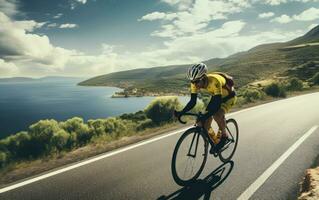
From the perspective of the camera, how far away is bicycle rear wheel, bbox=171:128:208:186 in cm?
509

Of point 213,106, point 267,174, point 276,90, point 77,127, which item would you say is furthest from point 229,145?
point 276,90

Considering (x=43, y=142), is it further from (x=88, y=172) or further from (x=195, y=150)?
(x=195, y=150)

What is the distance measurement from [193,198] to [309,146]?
4344 mm

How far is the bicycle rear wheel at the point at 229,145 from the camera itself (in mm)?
6273

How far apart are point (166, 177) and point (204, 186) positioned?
77 centimetres

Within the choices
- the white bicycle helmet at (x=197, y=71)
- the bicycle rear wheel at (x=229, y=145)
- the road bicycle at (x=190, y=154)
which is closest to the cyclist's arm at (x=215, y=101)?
the road bicycle at (x=190, y=154)

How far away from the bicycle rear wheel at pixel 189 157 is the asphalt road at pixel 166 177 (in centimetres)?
16

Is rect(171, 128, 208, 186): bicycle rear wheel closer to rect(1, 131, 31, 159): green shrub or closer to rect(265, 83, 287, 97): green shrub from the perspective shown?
rect(1, 131, 31, 159): green shrub

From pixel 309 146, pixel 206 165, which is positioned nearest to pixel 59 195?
pixel 206 165

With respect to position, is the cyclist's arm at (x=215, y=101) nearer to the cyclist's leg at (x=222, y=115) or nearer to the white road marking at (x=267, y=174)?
the cyclist's leg at (x=222, y=115)

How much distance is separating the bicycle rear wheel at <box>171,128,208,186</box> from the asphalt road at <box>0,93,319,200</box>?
0.53 feet

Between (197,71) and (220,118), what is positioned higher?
(197,71)

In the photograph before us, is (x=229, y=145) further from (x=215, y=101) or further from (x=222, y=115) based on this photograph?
(x=215, y=101)

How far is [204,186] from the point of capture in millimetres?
5000
